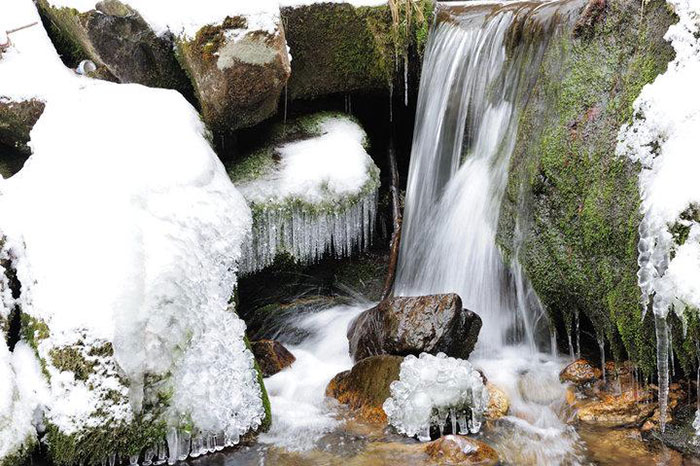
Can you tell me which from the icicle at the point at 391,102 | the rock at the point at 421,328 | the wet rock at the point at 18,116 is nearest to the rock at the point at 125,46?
the wet rock at the point at 18,116

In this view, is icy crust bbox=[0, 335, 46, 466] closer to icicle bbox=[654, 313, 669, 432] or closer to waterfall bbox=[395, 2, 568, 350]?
waterfall bbox=[395, 2, 568, 350]

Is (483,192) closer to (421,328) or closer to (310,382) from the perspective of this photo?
(421,328)

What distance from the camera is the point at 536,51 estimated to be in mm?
Answer: 4922

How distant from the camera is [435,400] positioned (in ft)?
12.2

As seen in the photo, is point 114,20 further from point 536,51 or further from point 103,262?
point 536,51


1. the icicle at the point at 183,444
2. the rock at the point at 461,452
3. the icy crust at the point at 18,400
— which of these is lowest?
the rock at the point at 461,452

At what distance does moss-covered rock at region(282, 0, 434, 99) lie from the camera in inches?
224

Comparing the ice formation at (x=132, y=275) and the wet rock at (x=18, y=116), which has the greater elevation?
the wet rock at (x=18, y=116)

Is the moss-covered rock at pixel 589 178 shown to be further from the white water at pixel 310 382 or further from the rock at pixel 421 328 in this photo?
the white water at pixel 310 382

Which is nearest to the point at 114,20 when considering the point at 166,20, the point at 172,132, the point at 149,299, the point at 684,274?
the point at 166,20

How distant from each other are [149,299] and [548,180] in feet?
8.49

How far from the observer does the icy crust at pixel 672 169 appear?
314 cm

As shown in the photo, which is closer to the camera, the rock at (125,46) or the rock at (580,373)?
the rock at (580,373)

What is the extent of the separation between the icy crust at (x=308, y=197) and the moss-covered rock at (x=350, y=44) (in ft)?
1.99
